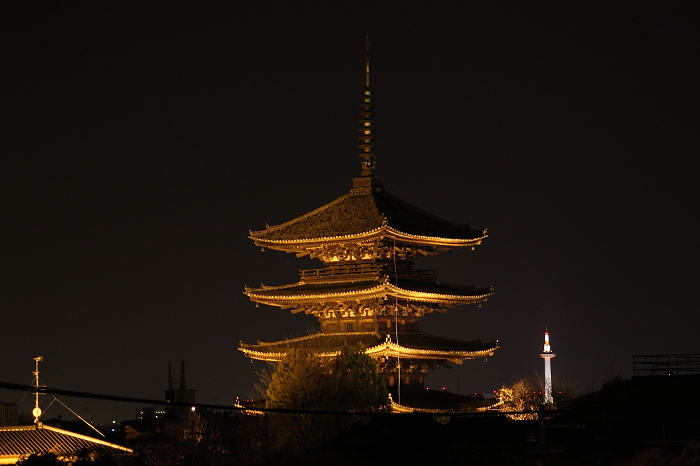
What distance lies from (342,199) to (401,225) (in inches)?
208

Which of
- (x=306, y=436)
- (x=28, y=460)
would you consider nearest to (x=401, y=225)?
(x=306, y=436)

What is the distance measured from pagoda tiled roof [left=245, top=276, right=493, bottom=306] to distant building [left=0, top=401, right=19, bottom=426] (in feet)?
69.1

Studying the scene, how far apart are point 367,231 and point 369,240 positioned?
1.02 meters

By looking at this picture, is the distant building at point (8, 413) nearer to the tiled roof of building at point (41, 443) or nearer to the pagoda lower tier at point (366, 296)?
the pagoda lower tier at point (366, 296)

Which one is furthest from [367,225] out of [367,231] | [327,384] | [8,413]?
[8,413]

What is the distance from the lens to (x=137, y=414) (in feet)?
449

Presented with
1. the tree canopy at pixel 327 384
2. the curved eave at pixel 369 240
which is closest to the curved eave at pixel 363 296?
the curved eave at pixel 369 240

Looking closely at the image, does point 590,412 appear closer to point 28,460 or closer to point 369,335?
point 369,335

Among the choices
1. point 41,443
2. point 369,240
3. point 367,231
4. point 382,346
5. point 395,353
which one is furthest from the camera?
point 369,240

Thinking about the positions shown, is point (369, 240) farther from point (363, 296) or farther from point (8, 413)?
point (8, 413)

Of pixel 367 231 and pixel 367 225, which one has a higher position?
pixel 367 225

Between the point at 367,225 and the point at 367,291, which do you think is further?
the point at 367,225

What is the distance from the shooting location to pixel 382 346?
63.6 m

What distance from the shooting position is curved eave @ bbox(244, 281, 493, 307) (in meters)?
65.1
